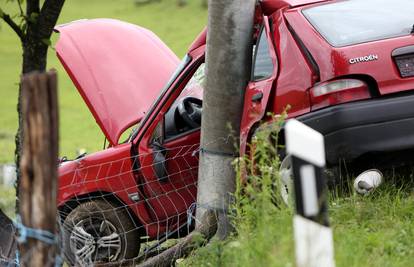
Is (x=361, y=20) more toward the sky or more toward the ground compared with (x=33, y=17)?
more toward the ground

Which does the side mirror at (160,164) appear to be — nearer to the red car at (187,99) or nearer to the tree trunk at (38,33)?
the red car at (187,99)

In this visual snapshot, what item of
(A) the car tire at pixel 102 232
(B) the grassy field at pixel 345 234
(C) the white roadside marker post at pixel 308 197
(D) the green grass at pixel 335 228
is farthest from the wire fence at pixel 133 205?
(C) the white roadside marker post at pixel 308 197

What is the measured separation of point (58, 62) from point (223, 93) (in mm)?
44014

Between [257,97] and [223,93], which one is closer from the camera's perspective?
[257,97]

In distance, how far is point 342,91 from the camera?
19.3 feet

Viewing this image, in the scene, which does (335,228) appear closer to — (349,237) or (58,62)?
(349,237)

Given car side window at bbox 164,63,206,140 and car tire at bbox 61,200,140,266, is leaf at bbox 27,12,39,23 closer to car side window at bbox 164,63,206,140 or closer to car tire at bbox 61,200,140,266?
car side window at bbox 164,63,206,140

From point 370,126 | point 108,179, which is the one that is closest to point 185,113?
point 108,179

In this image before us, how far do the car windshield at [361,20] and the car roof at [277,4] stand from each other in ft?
0.34

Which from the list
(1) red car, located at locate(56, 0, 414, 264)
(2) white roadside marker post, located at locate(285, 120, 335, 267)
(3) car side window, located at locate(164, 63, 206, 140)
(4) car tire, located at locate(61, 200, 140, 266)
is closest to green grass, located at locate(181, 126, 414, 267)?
(2) white roadside marker post, located at locate(285, 120, 335, 267)

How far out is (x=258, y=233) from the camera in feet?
15.4

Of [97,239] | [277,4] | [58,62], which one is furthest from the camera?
[58,62]

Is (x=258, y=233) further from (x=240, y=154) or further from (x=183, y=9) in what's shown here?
(x=183, y=9)

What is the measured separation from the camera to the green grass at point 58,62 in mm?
37156
